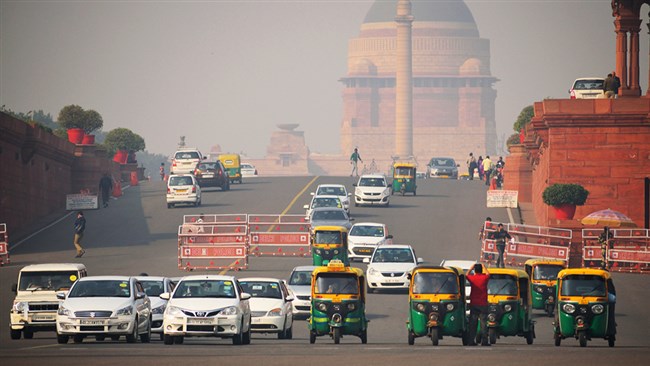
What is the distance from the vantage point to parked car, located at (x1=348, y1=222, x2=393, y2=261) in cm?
4969

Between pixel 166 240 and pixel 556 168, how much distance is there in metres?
16.0

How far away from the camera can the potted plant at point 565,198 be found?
55219 millimetres

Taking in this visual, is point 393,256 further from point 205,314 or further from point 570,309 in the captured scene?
point 205,314

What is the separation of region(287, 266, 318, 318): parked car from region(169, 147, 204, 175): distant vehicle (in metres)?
44.7

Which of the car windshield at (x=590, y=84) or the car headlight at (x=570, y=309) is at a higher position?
the car windshield at (x=590, y=84)

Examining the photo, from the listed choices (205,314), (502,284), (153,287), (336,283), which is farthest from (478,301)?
(153,287)

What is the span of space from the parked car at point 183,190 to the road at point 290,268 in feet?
1.93

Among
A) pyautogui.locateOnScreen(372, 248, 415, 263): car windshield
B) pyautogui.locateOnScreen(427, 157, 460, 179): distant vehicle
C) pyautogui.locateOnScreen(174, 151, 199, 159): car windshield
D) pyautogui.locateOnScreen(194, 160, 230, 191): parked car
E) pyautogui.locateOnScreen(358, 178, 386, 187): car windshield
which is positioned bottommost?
pyautogui.locateOnScreen(372, 248, 415, 263): car windshield

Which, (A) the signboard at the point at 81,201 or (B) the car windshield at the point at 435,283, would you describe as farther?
(A) the signboard at the point at 81,201

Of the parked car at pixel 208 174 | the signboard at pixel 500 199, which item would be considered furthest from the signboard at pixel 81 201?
the signboard at pixel 500 199

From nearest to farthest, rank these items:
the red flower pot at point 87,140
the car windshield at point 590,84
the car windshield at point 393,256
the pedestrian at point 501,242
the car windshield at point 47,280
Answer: the car windshield at point 47,280, the car windshield at point 393,256, the pedestrian at point 501,242, the car windshield at point 590,84, the red flower pot at point 87,140

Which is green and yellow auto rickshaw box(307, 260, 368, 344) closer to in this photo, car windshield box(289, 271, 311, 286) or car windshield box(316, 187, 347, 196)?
car windshield box(289, 271, 311, 286)

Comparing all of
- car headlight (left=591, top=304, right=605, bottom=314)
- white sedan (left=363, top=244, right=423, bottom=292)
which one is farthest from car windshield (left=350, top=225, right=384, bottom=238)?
car headlight (left=591, top=304, right=605, bottom=314)

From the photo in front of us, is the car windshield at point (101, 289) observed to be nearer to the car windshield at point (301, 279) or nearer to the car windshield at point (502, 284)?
the car windshield at point (502, 284)
